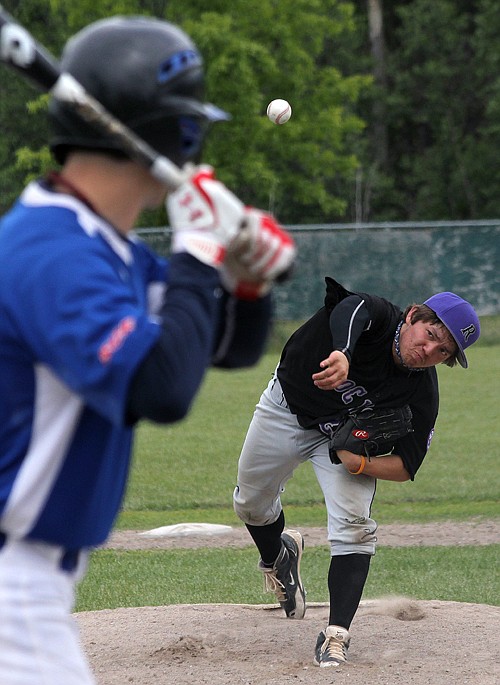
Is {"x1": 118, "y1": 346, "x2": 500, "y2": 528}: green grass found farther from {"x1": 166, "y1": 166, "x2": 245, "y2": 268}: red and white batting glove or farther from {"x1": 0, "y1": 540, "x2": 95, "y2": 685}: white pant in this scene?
{"x1": 166, "y1": 166, "x2": 245, "y2": 268}: red and white batting glove

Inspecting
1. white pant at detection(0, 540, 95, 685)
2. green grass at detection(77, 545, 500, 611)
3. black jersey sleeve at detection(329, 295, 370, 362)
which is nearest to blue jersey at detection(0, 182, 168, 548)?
white pant at detection(0, 540, 95, 685)

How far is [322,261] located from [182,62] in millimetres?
19771

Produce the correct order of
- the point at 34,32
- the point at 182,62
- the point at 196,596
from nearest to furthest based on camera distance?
the point at 182,62
the point at 196,596
the point at 34,32

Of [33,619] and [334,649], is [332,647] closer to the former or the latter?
[334,649]

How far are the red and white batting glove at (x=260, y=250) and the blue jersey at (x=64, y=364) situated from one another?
0.22 metres

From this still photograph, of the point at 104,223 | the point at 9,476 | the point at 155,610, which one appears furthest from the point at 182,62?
the point at 155,610

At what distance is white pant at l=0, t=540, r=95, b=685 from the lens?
2240 millimetres

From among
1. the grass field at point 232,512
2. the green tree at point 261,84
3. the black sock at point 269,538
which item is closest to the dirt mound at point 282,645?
the black sock at point 269,538

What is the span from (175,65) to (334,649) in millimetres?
3371

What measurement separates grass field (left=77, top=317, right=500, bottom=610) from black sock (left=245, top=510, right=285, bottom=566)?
2.25 feet

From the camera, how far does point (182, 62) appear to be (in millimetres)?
2393

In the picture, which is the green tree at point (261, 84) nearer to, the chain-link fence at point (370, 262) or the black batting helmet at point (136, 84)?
the chain-link fence at point (370, 262)

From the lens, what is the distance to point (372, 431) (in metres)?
5.25

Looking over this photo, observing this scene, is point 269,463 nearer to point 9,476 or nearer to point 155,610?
point 155,610
